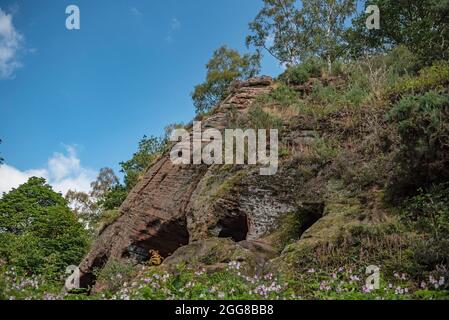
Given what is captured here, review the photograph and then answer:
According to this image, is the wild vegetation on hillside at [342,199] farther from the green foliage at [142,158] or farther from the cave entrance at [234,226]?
the green foliage at [142,158]

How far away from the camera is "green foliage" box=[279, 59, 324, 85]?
1559 centimetres

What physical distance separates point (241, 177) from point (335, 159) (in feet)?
6.70

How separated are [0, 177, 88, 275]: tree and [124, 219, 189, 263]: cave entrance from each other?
20.2 feet

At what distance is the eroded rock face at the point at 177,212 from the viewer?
986 cm

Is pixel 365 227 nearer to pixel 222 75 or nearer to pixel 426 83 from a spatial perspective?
pixel 426 83

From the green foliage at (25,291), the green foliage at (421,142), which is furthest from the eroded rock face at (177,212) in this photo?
the green foliage at (25,291)

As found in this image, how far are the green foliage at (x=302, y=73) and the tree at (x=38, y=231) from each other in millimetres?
10817

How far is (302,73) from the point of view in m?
15.7

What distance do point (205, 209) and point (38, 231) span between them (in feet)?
61.9

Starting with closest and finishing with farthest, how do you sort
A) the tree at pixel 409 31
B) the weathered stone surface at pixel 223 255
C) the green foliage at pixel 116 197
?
the weathered stone surface at pixel 223 255, the tree at pixel 409 31, the green foliage at pixel 116 197

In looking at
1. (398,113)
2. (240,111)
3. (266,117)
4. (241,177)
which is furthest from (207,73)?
(398,113)

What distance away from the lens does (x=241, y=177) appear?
1008 cm

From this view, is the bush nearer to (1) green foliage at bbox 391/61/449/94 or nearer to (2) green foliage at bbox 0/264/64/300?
(1) green foliage at bbox 391/61/449/94
